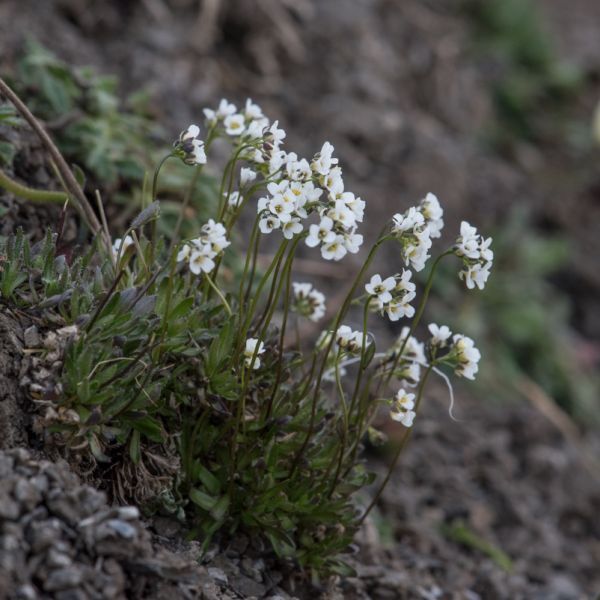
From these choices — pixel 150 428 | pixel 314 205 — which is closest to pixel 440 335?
pixel 314 205

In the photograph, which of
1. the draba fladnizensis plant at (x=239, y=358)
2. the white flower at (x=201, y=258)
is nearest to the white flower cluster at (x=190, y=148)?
the draba fladnizensis plant at (x=239, y=358)

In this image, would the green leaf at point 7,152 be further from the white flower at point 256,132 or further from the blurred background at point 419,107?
the white flower at point 256,132

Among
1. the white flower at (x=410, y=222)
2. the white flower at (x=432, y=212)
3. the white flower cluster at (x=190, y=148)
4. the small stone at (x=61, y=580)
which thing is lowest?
the small stone at (x=61, y=580)

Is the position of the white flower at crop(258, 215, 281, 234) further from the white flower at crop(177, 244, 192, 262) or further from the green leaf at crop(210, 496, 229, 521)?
the green leaf at crop(210, 496, 229, 521)

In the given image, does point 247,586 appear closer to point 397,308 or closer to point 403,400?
point 403,400

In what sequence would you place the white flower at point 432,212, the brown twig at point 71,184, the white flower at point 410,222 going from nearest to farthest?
the white flower at point 410,222, the white flower at point 432,212, the brown twig at point 71,184

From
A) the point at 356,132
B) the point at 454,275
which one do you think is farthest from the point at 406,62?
the point at 454,275

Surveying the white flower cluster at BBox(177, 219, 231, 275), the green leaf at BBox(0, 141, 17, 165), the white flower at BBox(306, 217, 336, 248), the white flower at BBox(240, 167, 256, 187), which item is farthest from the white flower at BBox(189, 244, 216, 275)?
the green leaf at BBox(0, 141, 17, 165)
